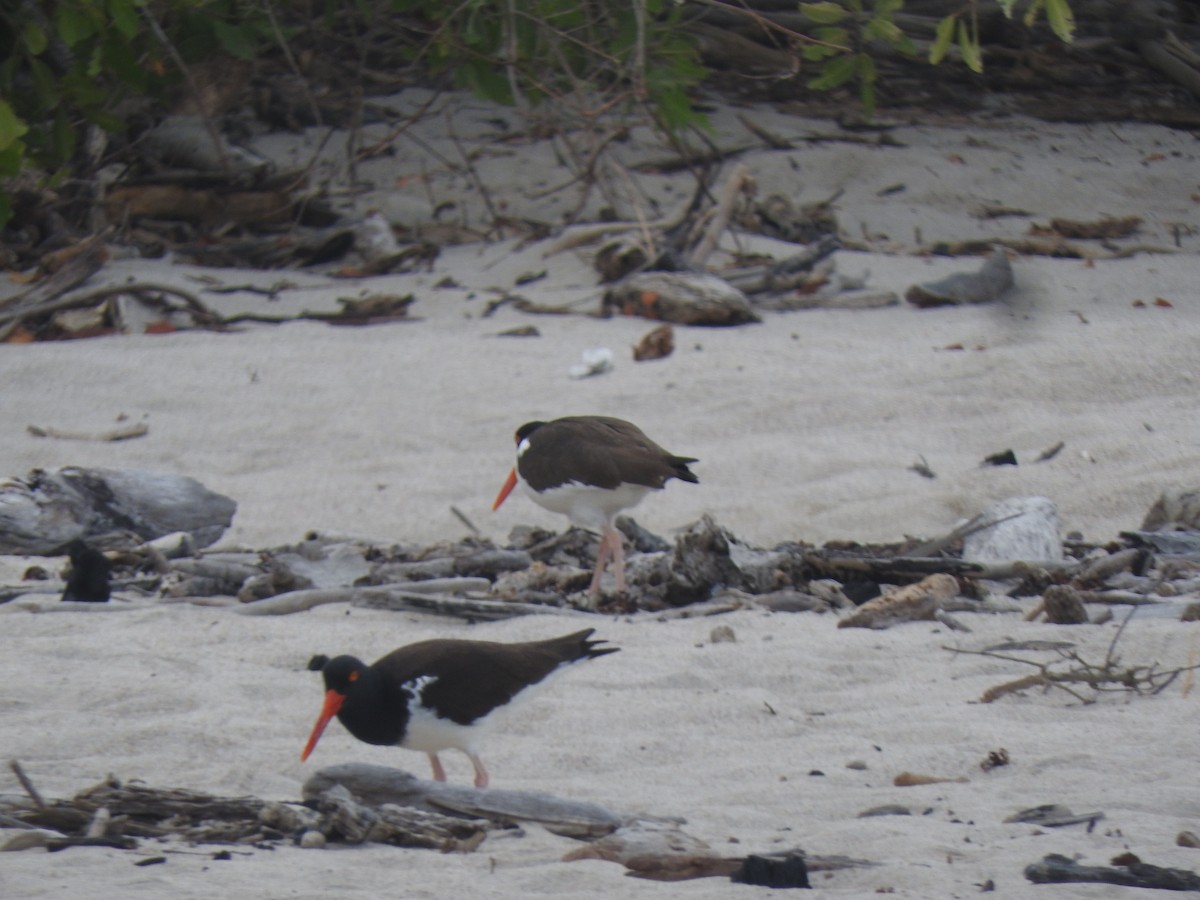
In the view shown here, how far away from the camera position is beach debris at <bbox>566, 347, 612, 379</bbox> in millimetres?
9000

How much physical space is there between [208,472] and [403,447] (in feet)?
3.35

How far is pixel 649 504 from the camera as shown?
7.75 m

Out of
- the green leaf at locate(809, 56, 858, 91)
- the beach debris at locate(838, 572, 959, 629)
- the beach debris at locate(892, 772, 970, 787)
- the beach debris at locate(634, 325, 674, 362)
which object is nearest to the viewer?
the green leaf at locate(809, 56, 858, 91)

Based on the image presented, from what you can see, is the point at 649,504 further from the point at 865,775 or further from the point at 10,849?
the point at 10,849

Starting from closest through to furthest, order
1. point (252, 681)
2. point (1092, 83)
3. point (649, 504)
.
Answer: point (252, 681) < point (649, 504) < point (1092, 83)

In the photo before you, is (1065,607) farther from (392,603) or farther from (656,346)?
(656,346)

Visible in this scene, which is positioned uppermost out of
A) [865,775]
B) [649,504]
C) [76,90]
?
[76,90]

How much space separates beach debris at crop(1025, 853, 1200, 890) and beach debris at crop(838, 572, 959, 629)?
7.31ft

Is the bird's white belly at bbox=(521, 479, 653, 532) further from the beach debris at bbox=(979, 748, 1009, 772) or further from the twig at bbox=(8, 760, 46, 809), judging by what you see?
the twig at bbox=(8, 760, 46, 809)

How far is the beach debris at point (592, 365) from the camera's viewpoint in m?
9.00

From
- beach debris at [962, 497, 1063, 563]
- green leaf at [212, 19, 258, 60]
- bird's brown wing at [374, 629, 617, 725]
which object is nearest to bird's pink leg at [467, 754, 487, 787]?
bird's brown wing at [374, 629, 617, 725]

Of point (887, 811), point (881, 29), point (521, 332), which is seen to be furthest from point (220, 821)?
point (521, 332)

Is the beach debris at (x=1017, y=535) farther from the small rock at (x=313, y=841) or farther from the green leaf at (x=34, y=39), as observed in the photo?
the green leaf at (x=34, y=39)

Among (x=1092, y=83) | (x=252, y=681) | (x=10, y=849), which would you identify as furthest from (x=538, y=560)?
(x=1092, y=83)
